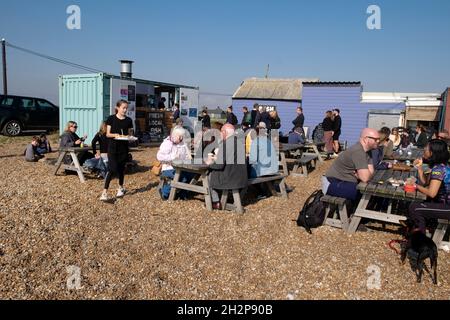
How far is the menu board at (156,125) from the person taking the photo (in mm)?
14055

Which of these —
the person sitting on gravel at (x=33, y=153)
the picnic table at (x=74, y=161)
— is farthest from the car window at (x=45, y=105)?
the picnic table at (x=74, y=161)

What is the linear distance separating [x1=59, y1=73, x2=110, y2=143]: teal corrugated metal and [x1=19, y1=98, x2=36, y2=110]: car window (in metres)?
3.20

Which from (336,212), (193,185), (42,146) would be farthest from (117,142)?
(42,146)

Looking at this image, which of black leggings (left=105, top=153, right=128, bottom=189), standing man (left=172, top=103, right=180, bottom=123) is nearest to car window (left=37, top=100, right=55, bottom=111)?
standing man (left=172, top=103, right=180, bottom=123)

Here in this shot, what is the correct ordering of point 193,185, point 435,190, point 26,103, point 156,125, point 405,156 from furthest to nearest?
point 26,103
point 156,125
point 405,156
point 193,185
point 435,190

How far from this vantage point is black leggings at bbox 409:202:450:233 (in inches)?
153

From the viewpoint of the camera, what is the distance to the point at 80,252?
362 cm

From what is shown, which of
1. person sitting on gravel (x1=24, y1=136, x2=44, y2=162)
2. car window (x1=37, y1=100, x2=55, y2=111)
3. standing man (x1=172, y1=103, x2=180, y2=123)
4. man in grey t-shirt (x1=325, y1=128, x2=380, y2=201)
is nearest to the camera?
man in grey t-shirt (x1=325, y1=128, x2=380, y2=201)

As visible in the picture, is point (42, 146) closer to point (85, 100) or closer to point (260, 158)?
point (85, 100)

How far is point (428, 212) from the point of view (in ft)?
12.8

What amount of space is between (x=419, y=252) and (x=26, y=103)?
15152 mm

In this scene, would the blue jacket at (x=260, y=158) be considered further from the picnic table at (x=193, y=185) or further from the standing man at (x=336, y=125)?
the standing man at (x=336, y=125)

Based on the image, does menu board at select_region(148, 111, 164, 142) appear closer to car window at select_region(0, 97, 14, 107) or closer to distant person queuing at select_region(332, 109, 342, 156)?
car window at select_region(0, 97, 14, 107)
